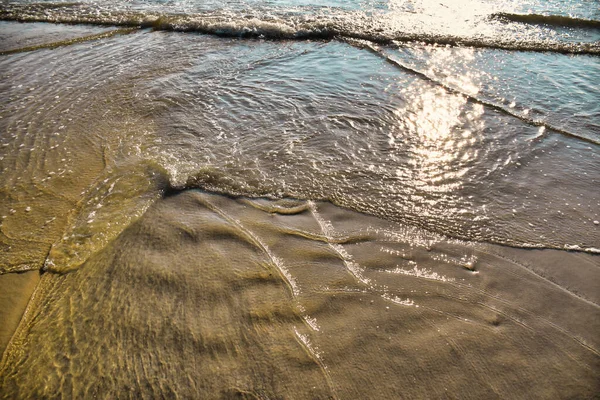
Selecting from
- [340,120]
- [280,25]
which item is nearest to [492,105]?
[340,120]

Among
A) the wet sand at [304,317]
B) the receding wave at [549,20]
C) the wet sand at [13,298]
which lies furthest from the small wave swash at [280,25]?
the wet sand at [13,298]

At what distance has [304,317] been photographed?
229 cm

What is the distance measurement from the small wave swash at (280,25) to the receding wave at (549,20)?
0.07 m

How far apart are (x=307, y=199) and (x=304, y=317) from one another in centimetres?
127

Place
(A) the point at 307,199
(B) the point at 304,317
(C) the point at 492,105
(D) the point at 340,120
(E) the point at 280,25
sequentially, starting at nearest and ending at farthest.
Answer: (B) the point at 304,317
(A) the point at 307,199
(D) the point at 340,120
(C) the point at 492,105
(E) the point at 280,25

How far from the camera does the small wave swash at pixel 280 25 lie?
24.1 feet

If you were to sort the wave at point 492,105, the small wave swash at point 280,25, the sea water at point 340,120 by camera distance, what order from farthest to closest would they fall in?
the small wave swash at point 280,25
the wave at point 492,105
the sea water at point 340,120

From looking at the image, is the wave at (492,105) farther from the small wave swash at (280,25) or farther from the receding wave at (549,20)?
the receding wave at (549,20)

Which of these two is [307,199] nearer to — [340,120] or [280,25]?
[340,120]

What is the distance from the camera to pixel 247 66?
6.16 metres

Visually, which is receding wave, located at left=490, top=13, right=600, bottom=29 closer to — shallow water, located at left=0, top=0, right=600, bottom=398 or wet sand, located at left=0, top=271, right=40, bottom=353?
shallow water, located at left=0, top=0, right=600, bottom=398

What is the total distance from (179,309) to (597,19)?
12119 millimetres

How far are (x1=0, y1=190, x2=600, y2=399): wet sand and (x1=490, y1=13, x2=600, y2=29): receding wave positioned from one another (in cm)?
865

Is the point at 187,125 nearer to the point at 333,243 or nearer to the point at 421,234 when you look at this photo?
the point at 333,243
